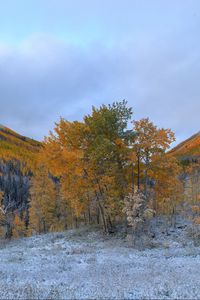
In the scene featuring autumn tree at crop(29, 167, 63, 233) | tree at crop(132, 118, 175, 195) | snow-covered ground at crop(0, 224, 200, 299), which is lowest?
snow-covered ground at crop(0, 224, 200, 299)

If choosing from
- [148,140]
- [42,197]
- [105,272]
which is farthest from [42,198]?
[105,272]

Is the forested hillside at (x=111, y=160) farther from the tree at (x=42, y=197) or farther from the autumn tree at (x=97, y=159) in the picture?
the tree at (x=42, y=197)

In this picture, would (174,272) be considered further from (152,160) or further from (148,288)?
(152,160)

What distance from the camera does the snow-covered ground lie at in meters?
12.4

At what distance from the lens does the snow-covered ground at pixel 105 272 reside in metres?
12.4

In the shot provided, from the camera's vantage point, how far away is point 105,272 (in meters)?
16.4

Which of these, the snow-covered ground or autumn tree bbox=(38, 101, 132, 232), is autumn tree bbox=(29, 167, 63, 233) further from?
the snow-covered ground

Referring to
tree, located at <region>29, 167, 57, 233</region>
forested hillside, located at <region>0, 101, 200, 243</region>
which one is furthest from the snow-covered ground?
tree, located at <region>29, 167, 57, 233</region>

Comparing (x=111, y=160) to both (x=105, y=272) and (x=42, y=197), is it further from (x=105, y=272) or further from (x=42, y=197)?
(x=42, y=197)

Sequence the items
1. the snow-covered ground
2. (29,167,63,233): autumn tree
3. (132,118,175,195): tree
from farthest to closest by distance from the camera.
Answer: (29,167,63,233): autumn tree
(132,118,175,195): tree
the snow-covered ground

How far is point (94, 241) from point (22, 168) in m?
141

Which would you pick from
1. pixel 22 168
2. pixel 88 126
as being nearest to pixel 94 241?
pixel 88 126

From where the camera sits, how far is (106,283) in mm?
13969

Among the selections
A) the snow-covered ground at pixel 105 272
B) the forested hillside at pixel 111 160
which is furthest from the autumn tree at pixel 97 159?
the snow-covered ground at pixel 105 272
